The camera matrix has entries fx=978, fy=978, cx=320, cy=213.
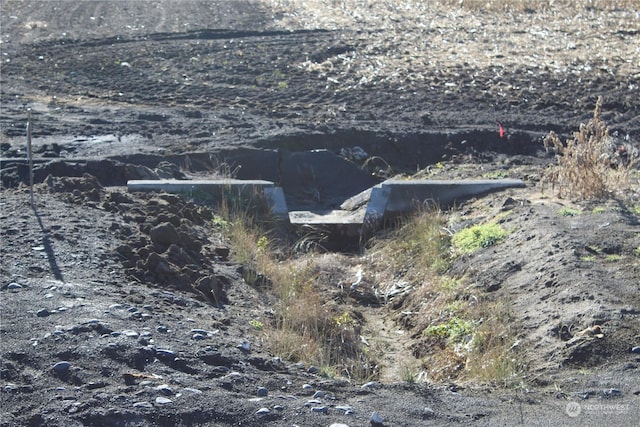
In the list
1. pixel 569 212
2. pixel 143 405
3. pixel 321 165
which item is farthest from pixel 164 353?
pixel 321 165

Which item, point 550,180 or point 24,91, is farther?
point 24,91

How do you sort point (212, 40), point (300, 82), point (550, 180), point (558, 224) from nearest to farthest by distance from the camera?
point (558, 224) → point (550, 180) → point (300, 82) → point (212, 40)

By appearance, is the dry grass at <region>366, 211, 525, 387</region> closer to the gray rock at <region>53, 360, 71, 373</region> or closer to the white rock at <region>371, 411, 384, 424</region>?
the white rock at <region>371, 411, 384, 424</region>

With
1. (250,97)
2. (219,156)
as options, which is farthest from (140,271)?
(250,97)

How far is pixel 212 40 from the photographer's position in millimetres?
20219

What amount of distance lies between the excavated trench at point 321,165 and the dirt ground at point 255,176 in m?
0.04

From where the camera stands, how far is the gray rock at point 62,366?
4969 millimetres

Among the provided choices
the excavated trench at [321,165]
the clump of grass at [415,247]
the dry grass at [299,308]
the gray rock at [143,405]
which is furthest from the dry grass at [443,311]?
the gray rock at [143,405]

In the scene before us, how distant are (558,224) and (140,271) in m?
3.59

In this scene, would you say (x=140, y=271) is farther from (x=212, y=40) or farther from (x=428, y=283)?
(x=212, y=40)

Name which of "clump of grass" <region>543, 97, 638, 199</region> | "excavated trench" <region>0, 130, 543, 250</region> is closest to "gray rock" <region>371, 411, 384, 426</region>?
"clump of grass" <region>543, 97, 638, 199</region>

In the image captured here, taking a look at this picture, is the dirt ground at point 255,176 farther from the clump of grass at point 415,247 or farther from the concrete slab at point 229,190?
the concrete slab at point 229,190

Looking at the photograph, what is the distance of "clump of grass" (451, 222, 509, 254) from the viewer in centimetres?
865

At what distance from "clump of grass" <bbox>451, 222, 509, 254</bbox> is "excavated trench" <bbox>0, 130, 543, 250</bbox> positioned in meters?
1.26
